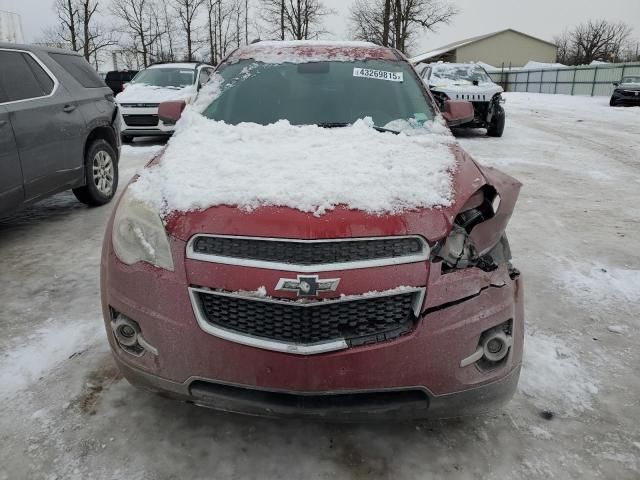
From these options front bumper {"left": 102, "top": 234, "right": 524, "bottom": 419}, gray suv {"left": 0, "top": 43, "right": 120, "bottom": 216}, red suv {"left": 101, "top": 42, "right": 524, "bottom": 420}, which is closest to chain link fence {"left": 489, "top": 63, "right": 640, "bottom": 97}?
gray suv {"left": 0, "top": 43, "right": 120, "bottom": 216}

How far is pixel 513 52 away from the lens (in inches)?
2498

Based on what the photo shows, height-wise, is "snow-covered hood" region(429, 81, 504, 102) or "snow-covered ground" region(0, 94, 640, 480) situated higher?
"snow-covered hood" region(429, 81, 504, 102)

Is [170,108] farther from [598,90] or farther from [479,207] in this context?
[598,90]

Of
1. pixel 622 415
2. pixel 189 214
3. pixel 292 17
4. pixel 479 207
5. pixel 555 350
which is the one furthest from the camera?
pixel 292 17

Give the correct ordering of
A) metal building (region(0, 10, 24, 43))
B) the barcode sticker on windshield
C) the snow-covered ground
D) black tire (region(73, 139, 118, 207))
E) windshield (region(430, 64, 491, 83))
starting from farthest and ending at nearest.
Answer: metal building (region(0, 10, 24, 43)), windshield (region(430, 64, 491, 83)), black tire (region(73, 139, 118, 207)), the barcode sticker on windshield, the snow-covered ground

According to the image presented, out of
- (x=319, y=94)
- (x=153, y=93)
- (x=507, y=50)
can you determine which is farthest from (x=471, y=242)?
(x=507, y=50)

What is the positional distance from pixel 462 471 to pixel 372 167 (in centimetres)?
133

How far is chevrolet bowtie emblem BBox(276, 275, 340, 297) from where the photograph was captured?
6.07ft

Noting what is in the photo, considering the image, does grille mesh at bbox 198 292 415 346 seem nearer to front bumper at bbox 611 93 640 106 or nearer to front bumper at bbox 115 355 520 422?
front bumper at bbox 115 355 520 422

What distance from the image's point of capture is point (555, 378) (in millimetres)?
2746

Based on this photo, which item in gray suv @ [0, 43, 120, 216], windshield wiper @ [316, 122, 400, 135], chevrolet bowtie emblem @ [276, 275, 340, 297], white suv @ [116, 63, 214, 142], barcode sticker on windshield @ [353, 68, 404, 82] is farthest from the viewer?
white suv @ [116, 63, 214, 142]

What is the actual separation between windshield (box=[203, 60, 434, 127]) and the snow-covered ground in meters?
1.60

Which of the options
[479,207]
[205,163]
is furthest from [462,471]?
[205,163]

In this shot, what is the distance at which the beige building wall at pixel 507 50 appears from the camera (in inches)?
2430
